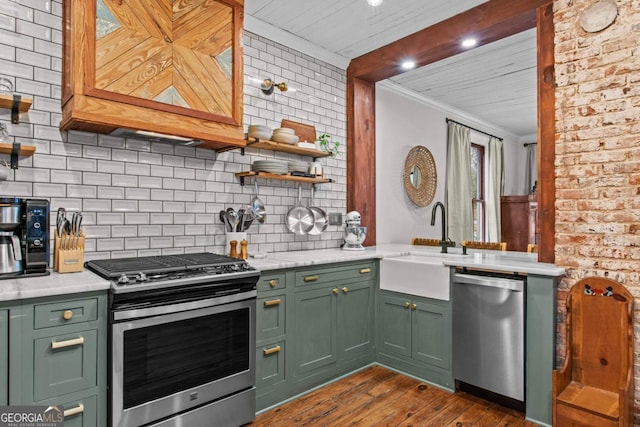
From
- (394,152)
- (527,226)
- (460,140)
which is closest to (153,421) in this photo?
(394,152)

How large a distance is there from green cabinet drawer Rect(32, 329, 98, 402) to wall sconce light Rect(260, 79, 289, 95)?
2161mm

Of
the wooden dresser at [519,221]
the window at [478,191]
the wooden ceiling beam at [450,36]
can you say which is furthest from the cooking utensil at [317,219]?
the wooden dresser at [519,221]

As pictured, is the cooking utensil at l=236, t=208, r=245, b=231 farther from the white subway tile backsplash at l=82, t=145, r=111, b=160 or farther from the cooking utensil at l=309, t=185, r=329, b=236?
the white subway tile backsplash at l=82, t=145, r=111, b=160

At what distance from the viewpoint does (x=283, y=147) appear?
3.09 m

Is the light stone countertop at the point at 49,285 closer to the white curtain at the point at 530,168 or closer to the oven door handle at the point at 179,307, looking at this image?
the oven door handle at the point at 179,307

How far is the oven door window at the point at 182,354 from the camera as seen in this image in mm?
1861

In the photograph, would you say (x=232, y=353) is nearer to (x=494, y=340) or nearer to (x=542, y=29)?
(x=494, y=340)

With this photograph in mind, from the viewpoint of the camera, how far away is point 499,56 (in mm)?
3701

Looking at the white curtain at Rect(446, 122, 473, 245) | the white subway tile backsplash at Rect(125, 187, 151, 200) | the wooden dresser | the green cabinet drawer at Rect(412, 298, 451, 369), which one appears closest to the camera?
the white subway tile backsplash at Rect(125, 187, 151, 200)

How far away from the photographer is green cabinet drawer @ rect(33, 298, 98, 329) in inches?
64.6

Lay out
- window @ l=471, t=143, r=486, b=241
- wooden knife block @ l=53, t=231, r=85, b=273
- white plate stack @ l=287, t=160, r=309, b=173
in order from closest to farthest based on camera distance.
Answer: wooden knife block @ l=53, t=231, r=85, b=273 < white plate stack @ l=287, t=160, r=309, b=173 < window @ l=471, t=143, r=486, b=241

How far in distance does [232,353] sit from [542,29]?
2835 mm

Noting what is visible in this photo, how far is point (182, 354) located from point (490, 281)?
6.29 feet

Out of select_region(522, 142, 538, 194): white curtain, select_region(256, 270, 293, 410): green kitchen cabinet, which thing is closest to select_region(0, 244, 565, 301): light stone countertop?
select_region(256, 270, 293, 410): green kitchen cabinet
